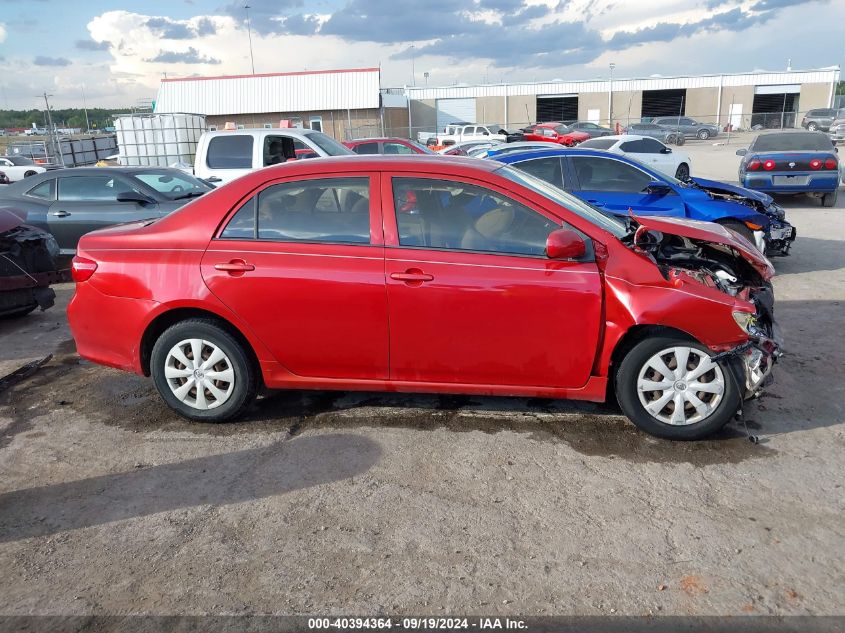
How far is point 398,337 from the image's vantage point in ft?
13.8

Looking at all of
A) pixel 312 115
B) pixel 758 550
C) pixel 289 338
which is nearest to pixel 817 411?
pixel 758 550

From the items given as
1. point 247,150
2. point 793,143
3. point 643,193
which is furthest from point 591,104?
point 643,193

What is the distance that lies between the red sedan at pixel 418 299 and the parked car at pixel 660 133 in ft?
120

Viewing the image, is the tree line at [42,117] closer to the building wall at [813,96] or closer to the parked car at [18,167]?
the parked car at [18,167]

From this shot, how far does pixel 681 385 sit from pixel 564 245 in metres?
1.12

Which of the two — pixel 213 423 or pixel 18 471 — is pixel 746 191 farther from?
pixel 18 471

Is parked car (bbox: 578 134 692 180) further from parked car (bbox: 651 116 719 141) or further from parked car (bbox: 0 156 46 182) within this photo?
parked car (bbox: 651 116 719 141)

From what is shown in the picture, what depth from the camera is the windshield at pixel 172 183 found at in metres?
9.38

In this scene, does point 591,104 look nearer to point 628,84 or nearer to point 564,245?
point 628,84

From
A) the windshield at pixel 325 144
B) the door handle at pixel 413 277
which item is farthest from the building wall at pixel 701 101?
the door handle at pixel 413 277

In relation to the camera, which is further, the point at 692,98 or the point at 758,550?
the point at 692,98

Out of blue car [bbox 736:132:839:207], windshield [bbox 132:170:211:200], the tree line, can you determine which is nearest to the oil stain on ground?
windshield [bbox 132:170:211:200]

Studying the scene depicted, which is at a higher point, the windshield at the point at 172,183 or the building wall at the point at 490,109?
the building wall at the point at 490,109

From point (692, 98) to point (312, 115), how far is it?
30.3 m
